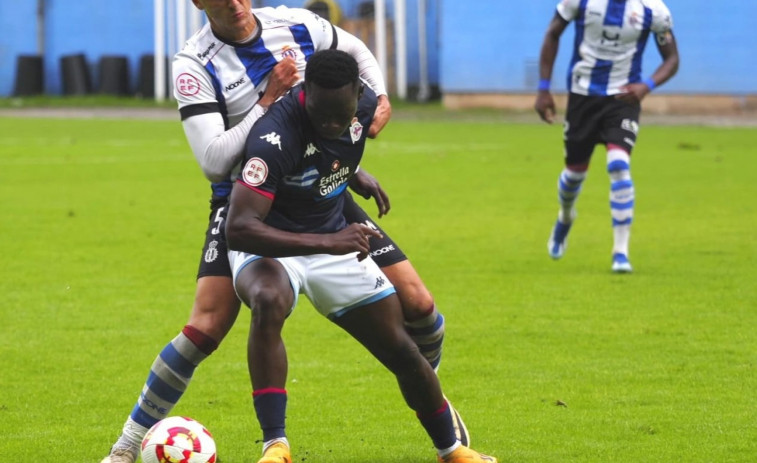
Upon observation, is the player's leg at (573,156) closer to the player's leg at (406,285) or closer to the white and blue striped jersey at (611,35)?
the white and blue striped jersey at (611,35)

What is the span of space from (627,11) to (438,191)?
6.63 meters

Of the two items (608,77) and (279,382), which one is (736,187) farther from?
(279,382)

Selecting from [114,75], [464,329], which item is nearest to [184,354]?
[464,329]

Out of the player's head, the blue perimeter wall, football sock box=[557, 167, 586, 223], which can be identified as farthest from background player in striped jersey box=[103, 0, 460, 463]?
the blue perimeter wall

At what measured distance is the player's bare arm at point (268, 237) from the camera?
218 inches

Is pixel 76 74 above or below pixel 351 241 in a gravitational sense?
below

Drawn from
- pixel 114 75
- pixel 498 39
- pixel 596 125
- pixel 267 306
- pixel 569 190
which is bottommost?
pixel 114 75

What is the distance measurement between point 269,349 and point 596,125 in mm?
6942

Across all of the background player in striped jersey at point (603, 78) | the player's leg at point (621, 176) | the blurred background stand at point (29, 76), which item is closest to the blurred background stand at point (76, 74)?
the blurred background stand at point (29, 76)

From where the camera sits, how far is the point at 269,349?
18.5 feet

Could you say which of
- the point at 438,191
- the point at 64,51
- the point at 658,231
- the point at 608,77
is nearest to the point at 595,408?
the point at 608,77

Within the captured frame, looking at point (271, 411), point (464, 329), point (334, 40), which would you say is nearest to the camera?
point (271, 411)

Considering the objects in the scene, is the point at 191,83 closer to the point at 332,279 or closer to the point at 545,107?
the point at 332,279

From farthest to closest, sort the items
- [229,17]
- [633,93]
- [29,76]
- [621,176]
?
[29,76] → [633,93] → [621,176] → [229,17]
